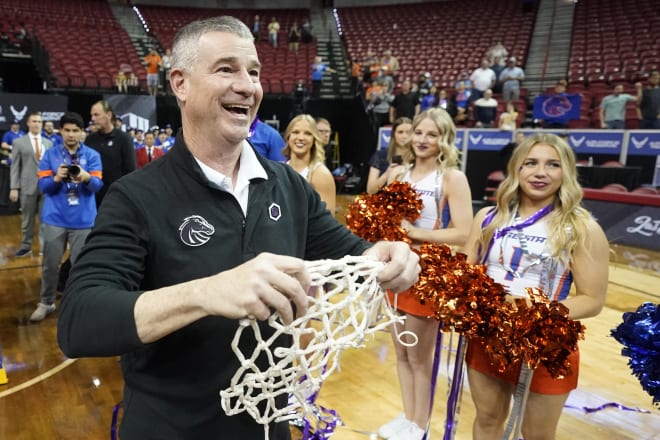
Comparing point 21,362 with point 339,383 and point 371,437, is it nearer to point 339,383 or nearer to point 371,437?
point 339,383

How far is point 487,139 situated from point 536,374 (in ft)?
27.8

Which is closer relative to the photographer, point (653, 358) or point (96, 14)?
point (653, 358)

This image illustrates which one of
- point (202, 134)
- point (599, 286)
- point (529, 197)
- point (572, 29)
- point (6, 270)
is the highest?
point (572, 29)

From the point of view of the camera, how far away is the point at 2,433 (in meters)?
2.51

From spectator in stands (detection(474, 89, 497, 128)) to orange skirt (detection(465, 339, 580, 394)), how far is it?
875 centimetres

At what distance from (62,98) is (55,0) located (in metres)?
11.3

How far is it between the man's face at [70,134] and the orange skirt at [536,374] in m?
3.28

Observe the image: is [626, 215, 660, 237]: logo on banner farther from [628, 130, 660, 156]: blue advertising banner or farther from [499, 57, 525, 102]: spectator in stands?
[499, 57, 525, 102]: spectator in stands

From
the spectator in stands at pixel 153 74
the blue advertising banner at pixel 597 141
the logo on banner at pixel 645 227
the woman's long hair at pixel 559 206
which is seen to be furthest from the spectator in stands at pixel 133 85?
the woman's long hair at pixel 559 206

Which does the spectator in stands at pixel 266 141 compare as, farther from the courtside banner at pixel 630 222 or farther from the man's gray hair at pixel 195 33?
the courtside banner at pixel 630 222

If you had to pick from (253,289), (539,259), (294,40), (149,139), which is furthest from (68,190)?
(294,40)

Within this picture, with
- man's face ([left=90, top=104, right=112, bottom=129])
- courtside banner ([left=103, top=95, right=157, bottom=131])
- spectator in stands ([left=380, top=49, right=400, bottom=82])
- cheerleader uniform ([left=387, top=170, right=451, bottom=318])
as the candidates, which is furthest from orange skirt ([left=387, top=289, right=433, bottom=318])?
courtside banner ([left=103, top=95, right=157, bottom=131])

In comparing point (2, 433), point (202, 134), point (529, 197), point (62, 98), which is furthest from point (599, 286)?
point (62, 98)

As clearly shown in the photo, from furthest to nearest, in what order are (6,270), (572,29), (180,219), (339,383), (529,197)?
(572,29)
(6,270)
(339,383)
(529,197)
(180,219)
